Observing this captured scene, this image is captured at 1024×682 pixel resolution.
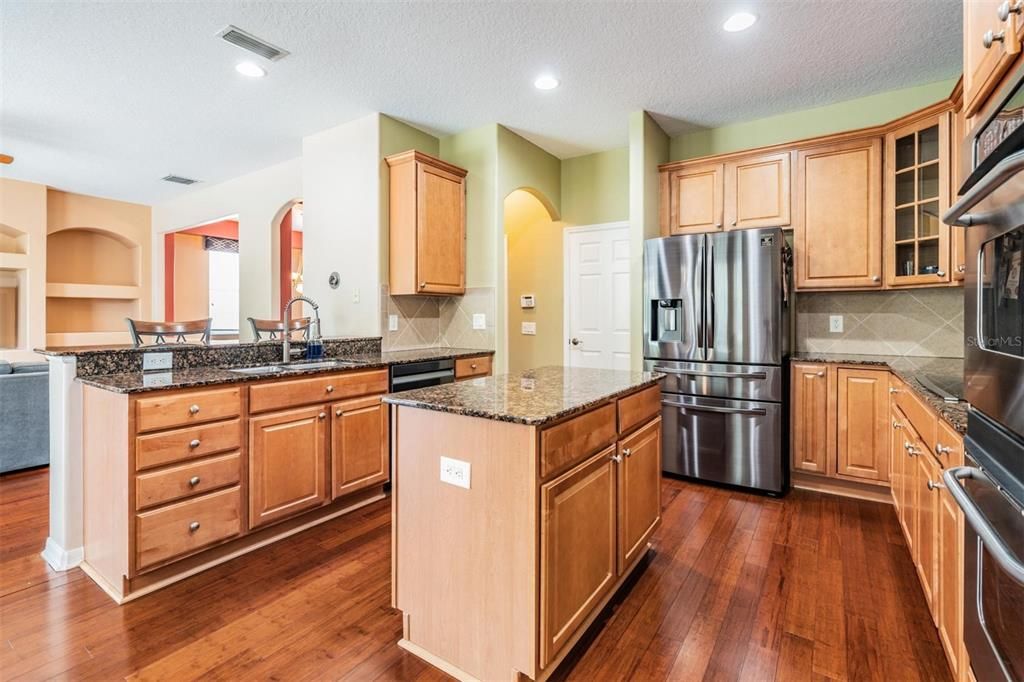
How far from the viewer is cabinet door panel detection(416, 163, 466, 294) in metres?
3.82

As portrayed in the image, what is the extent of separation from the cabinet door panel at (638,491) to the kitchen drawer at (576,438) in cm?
18

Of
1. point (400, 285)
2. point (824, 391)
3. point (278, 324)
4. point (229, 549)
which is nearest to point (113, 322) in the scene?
point (278, 324)

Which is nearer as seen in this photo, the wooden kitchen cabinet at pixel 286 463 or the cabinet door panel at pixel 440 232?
the wooden kitchen cabinet at pixel 286 463

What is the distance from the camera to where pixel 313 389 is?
2.70 metres

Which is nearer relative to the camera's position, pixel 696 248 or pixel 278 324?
pixel 696 248

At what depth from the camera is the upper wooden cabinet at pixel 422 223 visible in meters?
3.79

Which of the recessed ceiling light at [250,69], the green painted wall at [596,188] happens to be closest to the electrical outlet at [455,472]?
the recessed ceiling light at [250,69]

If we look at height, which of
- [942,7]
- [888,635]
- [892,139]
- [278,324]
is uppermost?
[942,7]

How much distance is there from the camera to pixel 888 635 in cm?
183

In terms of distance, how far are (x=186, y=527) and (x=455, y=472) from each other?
4.69 feet

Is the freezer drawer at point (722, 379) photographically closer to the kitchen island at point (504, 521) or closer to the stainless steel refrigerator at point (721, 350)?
the stainless steel refrigerator at point (721, 350)

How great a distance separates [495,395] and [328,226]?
3.02m

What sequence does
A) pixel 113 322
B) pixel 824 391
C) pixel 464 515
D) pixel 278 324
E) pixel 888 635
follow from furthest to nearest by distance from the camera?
1. pixel 113 322
2. pixel 278 324
3. pixel 824 391
4. pixel 888 635
5. pixel 464 515

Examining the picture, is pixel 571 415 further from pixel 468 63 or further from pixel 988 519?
pixel 468 63
